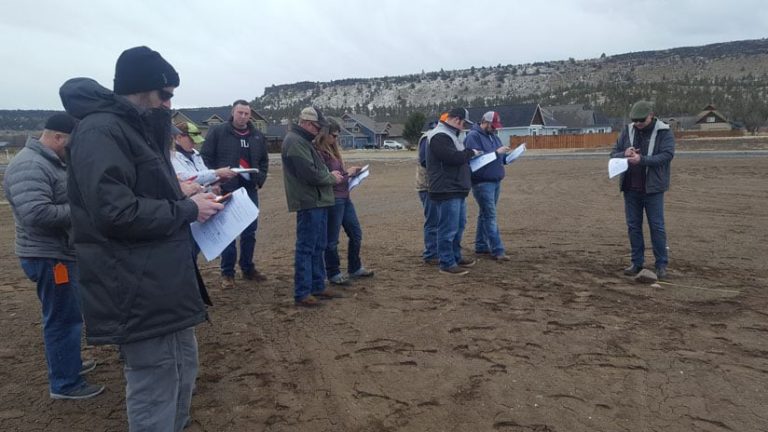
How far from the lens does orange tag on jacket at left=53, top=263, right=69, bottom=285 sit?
3.58m

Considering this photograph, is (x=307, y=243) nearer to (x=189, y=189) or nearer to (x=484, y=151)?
(x=189, y=189)

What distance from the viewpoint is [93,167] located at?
2270 mm

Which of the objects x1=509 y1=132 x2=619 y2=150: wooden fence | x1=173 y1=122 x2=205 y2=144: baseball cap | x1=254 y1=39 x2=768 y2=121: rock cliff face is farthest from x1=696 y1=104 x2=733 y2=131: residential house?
x1=173 y1=122 x2=205 y2=144: baseball cap

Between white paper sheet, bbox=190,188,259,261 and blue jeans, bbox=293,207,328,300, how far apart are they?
218 centimetres

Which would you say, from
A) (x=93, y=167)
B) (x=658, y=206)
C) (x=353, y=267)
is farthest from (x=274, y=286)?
(x=658, y=206)

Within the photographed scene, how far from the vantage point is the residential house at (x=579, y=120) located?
80.2 meters

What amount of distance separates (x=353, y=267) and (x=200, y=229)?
3.49 meters

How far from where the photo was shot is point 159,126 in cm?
263

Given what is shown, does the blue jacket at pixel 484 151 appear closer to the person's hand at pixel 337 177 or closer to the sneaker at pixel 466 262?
the sneaker at pixel 466 262

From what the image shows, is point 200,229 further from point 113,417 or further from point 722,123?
point 722,123

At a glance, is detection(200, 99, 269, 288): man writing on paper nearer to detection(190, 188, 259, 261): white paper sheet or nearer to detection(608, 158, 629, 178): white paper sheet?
detection(190, 188, 259, 261): white paper sheet

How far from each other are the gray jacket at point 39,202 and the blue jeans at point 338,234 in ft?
9.53

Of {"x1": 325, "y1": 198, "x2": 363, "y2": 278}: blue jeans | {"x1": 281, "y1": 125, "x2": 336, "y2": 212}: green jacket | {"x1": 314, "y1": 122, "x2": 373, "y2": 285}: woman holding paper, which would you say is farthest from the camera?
{"x1": 325, "y1": 198, "x2": 363, "y2": 278}: blue jeans

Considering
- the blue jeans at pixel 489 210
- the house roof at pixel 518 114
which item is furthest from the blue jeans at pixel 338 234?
the house roof at pixel 518 114
